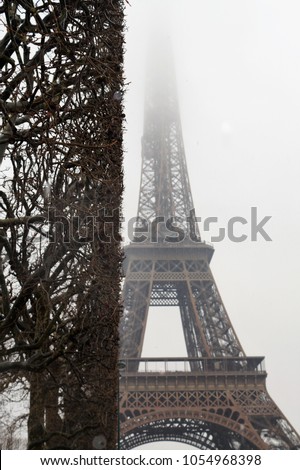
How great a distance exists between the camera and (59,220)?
7.90 metres

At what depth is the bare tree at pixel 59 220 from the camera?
6699 millimetres

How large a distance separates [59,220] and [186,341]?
37.9 metres

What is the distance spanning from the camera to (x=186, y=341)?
44.8m

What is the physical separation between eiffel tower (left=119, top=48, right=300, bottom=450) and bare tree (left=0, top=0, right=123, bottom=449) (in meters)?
22.1

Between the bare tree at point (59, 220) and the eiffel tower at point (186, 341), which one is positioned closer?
the bare tree at point (59, 220)

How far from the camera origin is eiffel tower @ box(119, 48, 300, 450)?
33.3 m

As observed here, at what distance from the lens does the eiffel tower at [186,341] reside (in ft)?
109

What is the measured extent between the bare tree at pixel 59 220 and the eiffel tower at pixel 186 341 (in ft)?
72.4

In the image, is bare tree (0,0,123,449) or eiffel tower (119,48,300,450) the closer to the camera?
bare tree (0,0,123,449)

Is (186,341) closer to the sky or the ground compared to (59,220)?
closer to the sky

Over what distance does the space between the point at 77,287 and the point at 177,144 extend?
42922 mm

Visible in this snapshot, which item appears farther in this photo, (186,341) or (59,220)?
(186,341)

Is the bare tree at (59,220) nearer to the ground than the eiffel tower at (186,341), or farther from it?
nearer to the ground
